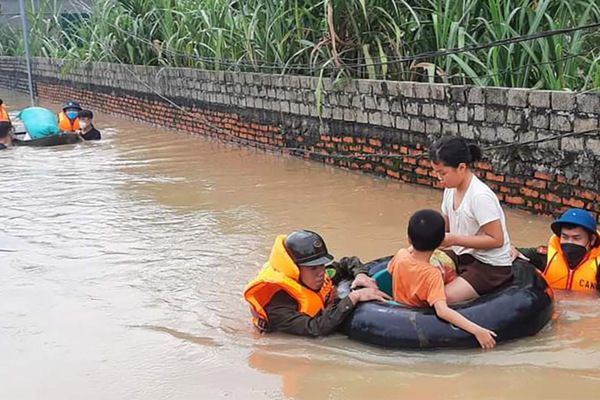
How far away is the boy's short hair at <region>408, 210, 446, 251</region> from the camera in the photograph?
159 inches

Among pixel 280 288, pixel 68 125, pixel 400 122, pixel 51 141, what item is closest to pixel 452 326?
pixel 280 288

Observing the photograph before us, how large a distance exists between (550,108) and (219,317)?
11.5 feet

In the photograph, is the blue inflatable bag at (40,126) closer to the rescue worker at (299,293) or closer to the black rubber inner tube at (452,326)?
the rescue worker at (299,293)

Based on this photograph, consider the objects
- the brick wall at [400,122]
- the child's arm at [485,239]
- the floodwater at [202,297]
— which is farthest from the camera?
the brick wall at [400,122]

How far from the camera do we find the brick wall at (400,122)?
648 centimetres

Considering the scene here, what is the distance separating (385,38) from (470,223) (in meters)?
5.10

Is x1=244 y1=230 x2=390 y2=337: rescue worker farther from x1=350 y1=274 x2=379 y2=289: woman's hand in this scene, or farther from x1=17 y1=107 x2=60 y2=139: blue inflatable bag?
x1=17 y1=107 x2=60 y2=139: blue inflatable bag

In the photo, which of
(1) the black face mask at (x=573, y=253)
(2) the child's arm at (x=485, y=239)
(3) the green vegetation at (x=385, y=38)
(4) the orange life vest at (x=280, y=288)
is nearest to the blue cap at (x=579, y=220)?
(1) the black face mask at (x=573, y=253)

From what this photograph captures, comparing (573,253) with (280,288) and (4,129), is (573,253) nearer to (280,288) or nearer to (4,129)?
(280,288)

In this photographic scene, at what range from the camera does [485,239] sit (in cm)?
422

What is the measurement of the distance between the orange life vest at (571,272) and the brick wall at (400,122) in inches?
57.8

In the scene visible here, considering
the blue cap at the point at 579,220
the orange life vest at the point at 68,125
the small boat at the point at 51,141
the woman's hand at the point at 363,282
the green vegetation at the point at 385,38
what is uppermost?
the green vegetation at the point at 385,38

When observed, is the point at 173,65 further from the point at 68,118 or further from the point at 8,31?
the point at 8,31

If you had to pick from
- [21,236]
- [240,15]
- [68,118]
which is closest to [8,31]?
[68,118]
